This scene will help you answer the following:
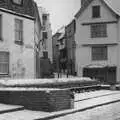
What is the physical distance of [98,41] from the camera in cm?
5072

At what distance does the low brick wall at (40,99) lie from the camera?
1448 cm

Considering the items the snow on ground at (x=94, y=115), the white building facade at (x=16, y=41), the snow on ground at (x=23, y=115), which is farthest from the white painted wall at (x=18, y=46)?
the snow on ground at (x=23, y=115)

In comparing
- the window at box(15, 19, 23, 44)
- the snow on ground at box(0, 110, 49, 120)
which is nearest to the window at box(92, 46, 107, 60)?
the window at box(15, 19, 23, 44)

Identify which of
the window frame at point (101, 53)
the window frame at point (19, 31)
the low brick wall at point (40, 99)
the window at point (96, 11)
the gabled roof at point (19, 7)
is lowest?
the low brick wall at point (40, 99)

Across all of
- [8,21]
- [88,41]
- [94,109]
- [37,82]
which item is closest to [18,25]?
[8,21]

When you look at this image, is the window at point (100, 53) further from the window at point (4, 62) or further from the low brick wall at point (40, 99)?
the low brick wall at point (40, 99)

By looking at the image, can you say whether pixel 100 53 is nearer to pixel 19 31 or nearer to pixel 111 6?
pixel 111 6

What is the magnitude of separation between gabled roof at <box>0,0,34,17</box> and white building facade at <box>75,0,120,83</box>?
21.8 metres

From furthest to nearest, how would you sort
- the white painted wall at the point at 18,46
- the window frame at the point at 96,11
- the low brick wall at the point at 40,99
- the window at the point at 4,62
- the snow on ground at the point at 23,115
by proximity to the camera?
the window frame at the point at 96,11
the white painted wall at the point at 18,46
the window at the point at 4,62
the low brick wall at the point at 40,99
the snow on ground at the point at 23,115

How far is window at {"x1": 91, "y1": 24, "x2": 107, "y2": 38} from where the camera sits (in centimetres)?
5055

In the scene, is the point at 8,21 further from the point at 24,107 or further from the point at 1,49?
the point at 24,107

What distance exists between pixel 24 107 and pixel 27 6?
15.9 metres

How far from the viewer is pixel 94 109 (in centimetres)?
1667

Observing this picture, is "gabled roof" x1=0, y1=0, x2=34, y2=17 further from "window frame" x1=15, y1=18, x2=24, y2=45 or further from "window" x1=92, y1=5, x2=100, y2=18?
"window" x1=92, y1=5, x2=100, y2=18
